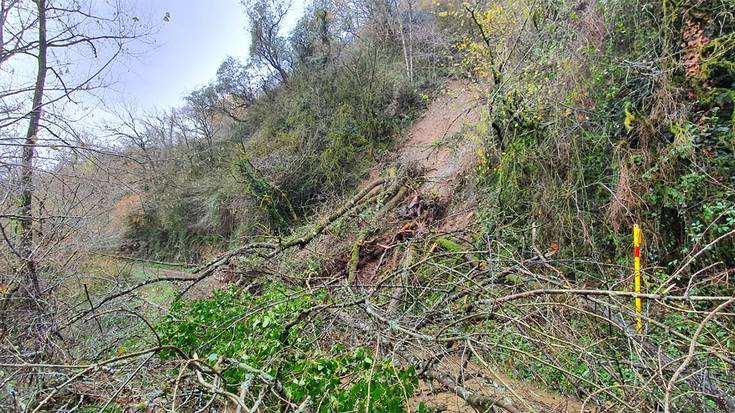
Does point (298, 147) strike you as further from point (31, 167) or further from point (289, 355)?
point (289, 355)

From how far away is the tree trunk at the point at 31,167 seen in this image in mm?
4320

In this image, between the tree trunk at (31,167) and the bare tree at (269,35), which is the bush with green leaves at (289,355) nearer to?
the tree trunk at (31,167)

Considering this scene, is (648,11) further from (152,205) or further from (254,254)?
(152,205)

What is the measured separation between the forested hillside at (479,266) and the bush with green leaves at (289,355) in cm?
2

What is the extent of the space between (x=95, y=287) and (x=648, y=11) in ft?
33.0

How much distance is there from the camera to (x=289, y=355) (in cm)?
234

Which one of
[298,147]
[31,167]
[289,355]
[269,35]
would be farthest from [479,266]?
[269,35]

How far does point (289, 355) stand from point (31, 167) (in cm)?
446

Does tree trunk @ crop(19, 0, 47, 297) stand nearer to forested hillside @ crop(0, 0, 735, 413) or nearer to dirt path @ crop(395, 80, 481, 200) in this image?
forested hillside @ crop(0, 0, 735, 413)

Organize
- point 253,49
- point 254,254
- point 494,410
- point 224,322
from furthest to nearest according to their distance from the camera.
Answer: point 253,49
point 254,254
point 224,322
point 494,410

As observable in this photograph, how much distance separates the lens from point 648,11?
414cm

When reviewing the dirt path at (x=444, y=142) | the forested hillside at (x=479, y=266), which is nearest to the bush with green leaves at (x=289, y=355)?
the forested hillside at (x=479, y=266)

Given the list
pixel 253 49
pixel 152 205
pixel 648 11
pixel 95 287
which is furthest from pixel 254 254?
pixel 253 49

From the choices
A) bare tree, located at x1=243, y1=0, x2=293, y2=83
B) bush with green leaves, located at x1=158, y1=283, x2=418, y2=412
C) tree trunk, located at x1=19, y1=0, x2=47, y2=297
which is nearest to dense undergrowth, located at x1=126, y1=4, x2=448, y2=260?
bare tree, located at x1=243, y1=0, x2=293, y2=83
